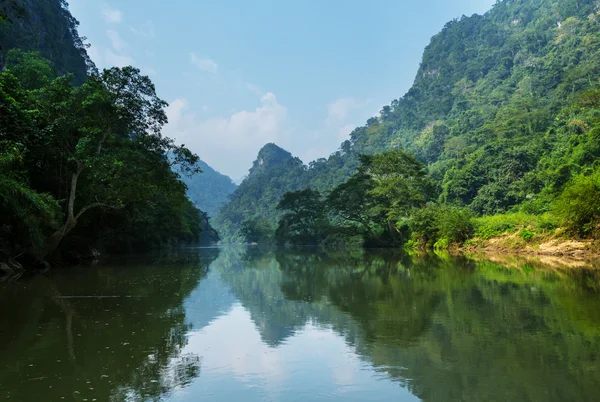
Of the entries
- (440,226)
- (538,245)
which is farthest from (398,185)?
(538,245)

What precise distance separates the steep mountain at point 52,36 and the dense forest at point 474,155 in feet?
126

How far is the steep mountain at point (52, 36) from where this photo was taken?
4788cm

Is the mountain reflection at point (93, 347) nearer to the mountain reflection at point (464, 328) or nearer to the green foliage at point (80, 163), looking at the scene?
the mountain reflection at point (464, 328)

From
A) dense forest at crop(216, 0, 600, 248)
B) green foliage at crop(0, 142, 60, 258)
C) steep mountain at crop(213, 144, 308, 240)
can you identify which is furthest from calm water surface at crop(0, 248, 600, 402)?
steep mountain at crop(213, 144, 308, 240)

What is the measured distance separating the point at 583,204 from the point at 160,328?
21084mm

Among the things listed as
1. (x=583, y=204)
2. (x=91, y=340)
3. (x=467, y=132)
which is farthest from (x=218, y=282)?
(x=467, y=132)

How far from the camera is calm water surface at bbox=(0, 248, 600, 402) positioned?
4.38m

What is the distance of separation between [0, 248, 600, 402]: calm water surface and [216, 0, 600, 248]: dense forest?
16585 millimetres

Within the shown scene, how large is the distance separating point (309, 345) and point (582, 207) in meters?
20.1

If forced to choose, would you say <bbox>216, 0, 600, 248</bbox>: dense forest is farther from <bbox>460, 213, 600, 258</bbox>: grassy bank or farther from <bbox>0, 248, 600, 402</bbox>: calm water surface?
<bbox>0, 248, 600, 402</bbox>: calm water surface

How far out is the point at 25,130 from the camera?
9.59m

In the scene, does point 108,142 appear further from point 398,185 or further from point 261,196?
point 261,196

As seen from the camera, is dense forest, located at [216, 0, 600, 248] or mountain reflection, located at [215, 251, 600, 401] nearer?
mountain reflection, located at [215, 251, 600, 401]

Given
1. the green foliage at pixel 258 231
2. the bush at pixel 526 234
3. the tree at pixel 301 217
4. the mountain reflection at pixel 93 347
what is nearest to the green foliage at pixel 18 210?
the mountain reflection at pixel 93 347
